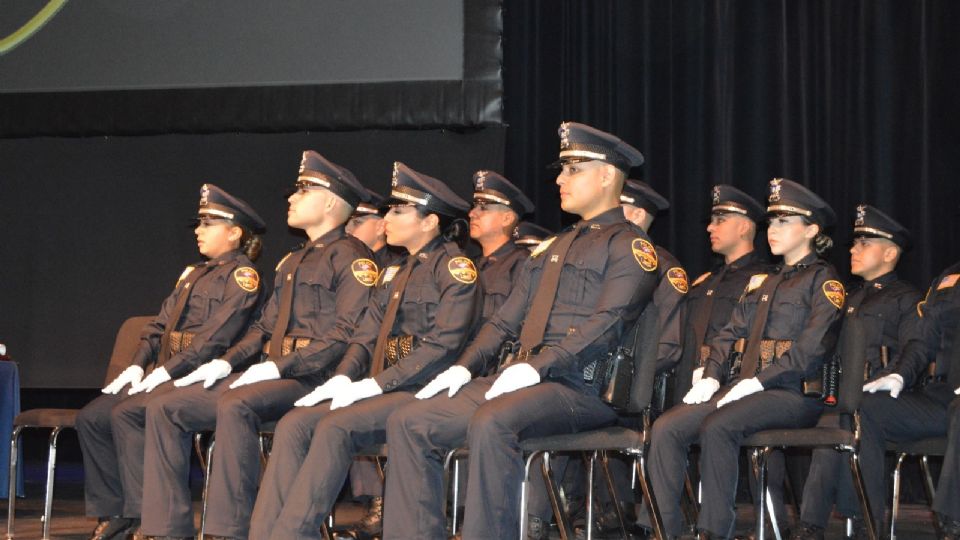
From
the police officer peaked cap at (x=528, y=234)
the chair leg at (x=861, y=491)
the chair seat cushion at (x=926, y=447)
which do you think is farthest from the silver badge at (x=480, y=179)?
the chair leg at (x=861, y=491)

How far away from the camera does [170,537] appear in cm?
503

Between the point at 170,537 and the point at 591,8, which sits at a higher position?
the point at 591,8

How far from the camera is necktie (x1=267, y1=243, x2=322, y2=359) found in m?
5.44

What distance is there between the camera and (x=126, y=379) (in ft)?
19.2

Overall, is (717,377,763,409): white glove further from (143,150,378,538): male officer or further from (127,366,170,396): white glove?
(127,366,170,396): white glove

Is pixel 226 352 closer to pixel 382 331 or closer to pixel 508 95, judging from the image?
pixel 382 331

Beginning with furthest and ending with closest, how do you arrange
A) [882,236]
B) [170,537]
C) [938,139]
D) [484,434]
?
[938,139]
[882,236]
[170,537]
[484,434]

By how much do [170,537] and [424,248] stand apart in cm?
161

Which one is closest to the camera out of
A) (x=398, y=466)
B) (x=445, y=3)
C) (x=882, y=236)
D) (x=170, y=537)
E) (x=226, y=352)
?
(x=398, y=466)

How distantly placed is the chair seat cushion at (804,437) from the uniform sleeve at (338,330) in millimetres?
1783

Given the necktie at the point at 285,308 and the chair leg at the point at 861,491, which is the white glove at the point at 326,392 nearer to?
the necktie at the point at 285,308

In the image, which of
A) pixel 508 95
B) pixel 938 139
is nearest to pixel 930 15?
pixel 938 139

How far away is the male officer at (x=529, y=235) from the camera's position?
665 centimetres

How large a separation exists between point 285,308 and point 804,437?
7.77 feet
